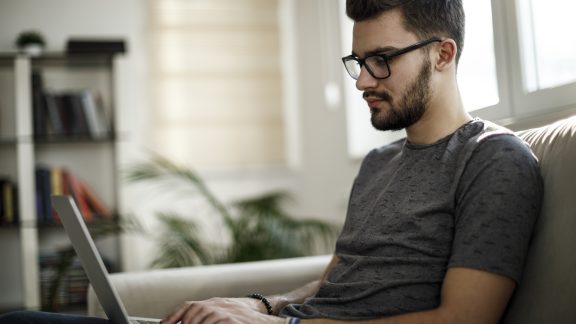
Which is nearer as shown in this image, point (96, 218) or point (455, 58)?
point (455, 58)

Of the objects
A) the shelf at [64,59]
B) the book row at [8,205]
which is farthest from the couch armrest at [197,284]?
the shelf at [64,59]

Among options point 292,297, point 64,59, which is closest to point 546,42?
point 292,297

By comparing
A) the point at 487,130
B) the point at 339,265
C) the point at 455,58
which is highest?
the point at 455,58

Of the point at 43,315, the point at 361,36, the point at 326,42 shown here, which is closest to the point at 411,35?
the point at 361,36

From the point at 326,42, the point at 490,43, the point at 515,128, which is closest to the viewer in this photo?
the point at 515,128

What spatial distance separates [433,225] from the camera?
1.27 meters

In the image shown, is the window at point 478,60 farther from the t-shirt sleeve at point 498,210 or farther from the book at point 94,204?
the book at point 94,204

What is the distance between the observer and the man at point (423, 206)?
114 cm

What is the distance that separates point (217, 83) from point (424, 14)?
9.92 ft

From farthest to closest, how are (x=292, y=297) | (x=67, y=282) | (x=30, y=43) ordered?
(x=30, y=43) < (x=67, y=282) < (x=292, y=297)

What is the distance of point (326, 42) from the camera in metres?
3.94

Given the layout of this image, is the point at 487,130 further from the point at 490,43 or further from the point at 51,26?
the point at 51,26

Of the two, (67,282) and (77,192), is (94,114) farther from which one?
(67,282)

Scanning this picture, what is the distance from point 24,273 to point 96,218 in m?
0.50
